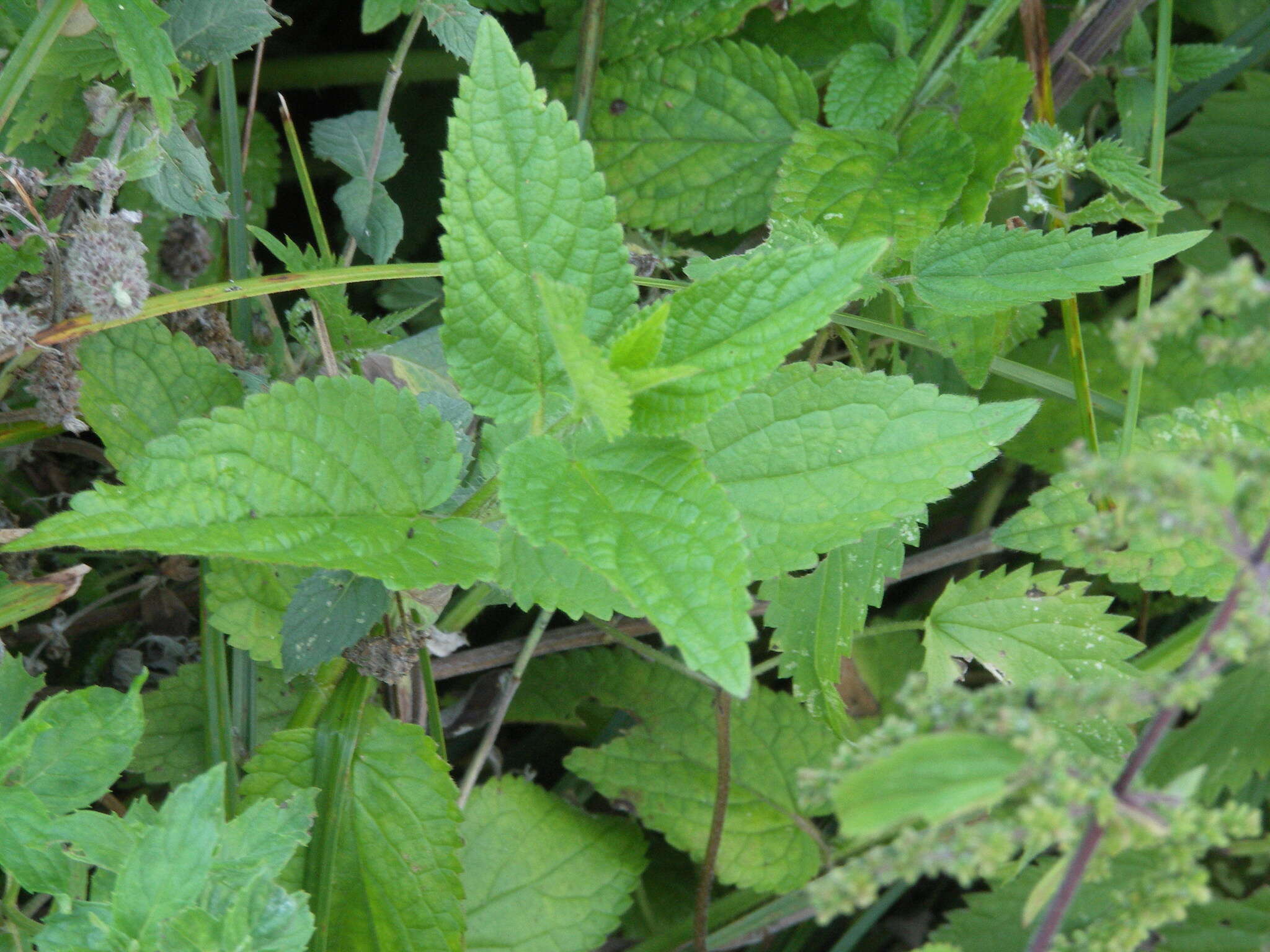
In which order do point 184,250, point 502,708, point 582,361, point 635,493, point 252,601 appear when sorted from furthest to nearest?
1. point 184,250
2. point 502,708
3. point 252,601
4. point 635,493
5. point 582,361

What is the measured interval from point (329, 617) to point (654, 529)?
0.57 m

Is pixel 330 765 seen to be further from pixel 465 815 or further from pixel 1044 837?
pixel 1044 837

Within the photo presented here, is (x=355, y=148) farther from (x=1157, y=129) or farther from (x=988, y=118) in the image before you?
(x=1157, y=129)

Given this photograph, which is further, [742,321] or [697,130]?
[697,130]

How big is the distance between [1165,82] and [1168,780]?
4.42 feet

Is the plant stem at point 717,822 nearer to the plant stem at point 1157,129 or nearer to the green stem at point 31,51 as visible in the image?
the plant stem at point 1157,129

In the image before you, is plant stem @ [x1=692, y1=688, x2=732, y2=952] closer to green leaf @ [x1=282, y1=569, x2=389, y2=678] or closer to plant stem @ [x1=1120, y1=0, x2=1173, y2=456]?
green leaf @ [x1=282, y1=569, x2=389, y2=678]

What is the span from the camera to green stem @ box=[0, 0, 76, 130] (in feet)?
4.90

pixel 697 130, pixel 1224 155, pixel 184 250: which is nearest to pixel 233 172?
pixel 184 250

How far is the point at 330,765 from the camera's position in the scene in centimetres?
168

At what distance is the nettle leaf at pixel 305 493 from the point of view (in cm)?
123

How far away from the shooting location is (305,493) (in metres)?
1.36

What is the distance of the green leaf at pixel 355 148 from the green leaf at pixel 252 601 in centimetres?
76

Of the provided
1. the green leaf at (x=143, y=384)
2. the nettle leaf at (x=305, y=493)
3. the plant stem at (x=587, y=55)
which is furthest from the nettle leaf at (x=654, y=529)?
the plant stem at (x=587, y=55)
